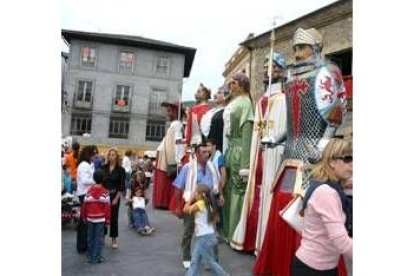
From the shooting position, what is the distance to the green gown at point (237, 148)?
512cm

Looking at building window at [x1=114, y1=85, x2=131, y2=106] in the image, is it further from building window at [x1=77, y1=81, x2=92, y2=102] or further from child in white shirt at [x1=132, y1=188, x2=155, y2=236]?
child in white shirt at [x1=132, y1=188, x2=155, y2=236]

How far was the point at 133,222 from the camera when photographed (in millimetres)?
6773

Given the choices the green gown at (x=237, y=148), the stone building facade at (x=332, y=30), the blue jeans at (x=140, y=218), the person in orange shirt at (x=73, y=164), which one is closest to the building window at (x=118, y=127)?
the stone building facade at (x=332, y=30)

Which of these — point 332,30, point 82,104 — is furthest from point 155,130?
point 332,30

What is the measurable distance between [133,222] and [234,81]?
8.34 ft

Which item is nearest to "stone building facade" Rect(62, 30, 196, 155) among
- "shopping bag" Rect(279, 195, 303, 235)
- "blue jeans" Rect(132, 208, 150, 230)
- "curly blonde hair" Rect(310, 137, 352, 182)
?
"blue jeans" Rect(132, 208, 150, 230)

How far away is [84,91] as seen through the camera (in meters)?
35.9

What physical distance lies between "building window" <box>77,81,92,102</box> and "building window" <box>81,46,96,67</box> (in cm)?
139

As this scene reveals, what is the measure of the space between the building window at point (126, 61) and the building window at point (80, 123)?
13.7ft

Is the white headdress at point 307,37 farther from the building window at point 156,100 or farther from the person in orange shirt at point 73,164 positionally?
the building window at point 156,100

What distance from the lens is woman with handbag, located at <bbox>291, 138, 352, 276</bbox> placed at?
89.6 inches

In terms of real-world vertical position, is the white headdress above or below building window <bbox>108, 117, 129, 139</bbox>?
below
